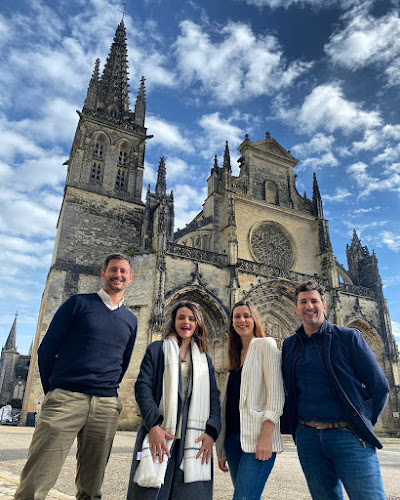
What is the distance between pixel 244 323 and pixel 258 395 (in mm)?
509

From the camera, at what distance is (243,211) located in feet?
62.3

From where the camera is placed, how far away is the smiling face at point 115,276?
8.41 ft

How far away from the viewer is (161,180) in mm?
18172

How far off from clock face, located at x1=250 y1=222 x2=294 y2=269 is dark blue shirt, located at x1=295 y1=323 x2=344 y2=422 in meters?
16.3

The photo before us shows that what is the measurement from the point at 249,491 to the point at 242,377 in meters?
0.61

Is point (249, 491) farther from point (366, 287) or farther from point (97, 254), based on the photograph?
point (366, 287)

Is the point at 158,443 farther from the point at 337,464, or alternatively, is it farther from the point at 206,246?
the point at 206,246

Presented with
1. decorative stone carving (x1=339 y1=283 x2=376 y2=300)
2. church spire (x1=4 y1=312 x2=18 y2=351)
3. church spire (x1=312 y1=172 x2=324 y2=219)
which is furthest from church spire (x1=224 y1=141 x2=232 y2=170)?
church spire (x1=4 y1=312 x2=18 y2=351)

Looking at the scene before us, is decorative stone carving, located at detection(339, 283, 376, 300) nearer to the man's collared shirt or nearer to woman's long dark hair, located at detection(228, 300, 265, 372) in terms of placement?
woman's long dark hair, located at detection(228, 300, 265, 372)

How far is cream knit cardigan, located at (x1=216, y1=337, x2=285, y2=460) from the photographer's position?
85.8 inches

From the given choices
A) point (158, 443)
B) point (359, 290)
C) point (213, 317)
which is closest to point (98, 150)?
point (213, 317)

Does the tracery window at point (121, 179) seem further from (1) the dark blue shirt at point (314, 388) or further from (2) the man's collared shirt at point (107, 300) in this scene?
(1) the dark blue shirt at point (314, 388)

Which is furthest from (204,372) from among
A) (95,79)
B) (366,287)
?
(95,79)

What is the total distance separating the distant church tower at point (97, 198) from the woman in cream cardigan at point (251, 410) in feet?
44.1
